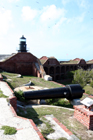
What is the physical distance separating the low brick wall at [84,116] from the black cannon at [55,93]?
104 inches

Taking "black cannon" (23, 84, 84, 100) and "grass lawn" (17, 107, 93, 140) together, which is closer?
"grass lawn" (17, 107, 93, 140)

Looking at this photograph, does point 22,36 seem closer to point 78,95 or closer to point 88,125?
point 78,95

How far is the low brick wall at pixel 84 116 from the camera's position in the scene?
14.8 ft

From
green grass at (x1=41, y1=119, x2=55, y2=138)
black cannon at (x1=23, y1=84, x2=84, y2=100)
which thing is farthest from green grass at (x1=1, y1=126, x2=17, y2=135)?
black cannon at (x1=23, y1=84, x2=84, y2=100)

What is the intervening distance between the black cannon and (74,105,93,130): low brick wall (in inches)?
104

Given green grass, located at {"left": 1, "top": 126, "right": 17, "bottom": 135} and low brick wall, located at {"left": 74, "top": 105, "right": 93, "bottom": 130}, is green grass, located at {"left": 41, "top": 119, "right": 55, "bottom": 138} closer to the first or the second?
green grass, located at {"left": 1, "top": 126, "right": 17, "bottom": 135}

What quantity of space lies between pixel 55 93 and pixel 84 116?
313 centimetres

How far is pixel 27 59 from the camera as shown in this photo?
22.7 metres

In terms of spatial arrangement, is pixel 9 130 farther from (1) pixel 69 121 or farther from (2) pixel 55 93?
(2) pixel 55 93

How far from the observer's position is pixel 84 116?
15.6 ft

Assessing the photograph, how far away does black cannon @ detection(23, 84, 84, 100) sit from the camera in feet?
24.6

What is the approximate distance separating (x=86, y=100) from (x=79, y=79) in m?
14.5

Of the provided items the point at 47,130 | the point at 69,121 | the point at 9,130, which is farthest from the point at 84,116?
the point at 9,130

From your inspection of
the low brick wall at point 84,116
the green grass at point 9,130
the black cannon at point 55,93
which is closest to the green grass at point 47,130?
the green grass at point 9,130
